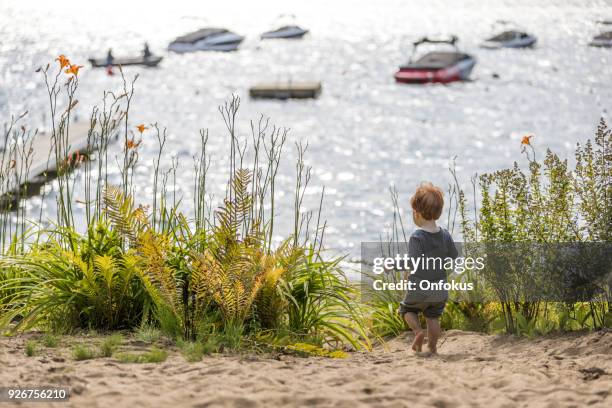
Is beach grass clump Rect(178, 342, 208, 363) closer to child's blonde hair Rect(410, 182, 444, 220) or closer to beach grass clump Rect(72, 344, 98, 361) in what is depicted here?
beach grass clump Rect(72, 344, 98, 361)

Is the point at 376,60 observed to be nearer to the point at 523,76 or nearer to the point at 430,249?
the point at 523,76

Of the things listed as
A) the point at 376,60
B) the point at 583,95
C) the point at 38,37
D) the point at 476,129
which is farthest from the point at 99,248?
the point at 38,37

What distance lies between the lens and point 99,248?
20.7ft

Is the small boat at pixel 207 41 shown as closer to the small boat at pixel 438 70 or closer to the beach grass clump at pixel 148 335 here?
the small boat at pixel 438 70

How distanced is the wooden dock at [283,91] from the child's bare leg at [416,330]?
177 feet

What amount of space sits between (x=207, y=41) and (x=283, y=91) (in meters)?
29.2

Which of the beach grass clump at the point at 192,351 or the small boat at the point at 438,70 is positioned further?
the small boat at the point at 438,70

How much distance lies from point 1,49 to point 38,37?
46.4 ft

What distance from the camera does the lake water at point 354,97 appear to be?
1581 inches

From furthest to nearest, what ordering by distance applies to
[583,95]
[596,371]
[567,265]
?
[583,95], [567,265], [596,371]

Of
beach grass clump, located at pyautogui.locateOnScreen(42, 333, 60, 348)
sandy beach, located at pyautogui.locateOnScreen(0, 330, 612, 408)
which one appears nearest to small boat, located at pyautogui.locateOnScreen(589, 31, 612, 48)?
sandy beach, located at pyautogui.locateOnScreen(0, 330, 612, 408)

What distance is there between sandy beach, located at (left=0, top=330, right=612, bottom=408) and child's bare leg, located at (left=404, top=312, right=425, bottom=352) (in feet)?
0.82

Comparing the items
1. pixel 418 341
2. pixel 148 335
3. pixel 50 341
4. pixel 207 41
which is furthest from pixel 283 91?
pixel 50 341

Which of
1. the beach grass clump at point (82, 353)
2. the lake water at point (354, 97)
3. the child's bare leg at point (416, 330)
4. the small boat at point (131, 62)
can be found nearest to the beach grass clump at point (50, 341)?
the beach grass clump at point (82, 353)
